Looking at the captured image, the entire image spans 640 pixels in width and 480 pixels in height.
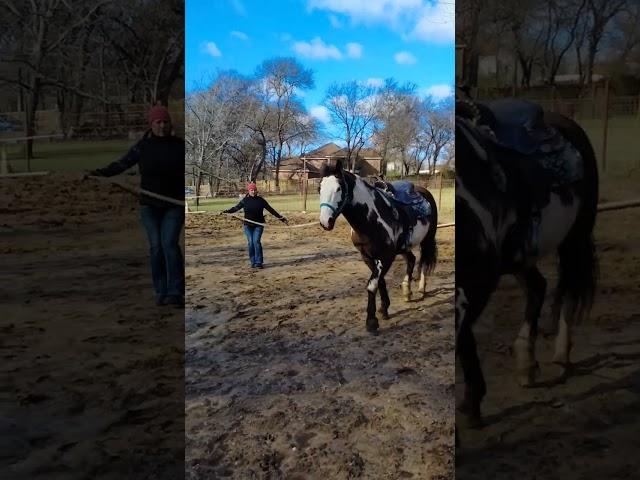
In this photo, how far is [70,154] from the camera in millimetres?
2785

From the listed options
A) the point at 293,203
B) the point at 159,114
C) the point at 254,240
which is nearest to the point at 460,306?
the point at 293,203

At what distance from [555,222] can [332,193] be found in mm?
1024

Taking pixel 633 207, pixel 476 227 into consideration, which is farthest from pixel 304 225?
pixel 633 207

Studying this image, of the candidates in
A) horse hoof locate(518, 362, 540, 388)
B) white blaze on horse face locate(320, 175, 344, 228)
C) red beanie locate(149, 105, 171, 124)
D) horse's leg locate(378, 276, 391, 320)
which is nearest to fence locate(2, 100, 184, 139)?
red beanie locate(149, 105, 171, 124)

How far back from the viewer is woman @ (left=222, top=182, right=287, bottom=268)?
107 inches

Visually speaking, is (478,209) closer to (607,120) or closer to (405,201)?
(405,201)

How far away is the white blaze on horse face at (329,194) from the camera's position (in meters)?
2.63

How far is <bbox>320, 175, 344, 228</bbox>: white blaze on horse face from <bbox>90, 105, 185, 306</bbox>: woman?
67 cm

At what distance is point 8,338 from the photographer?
2771 millimetres

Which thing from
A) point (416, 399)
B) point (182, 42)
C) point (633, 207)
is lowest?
point (416, 399)

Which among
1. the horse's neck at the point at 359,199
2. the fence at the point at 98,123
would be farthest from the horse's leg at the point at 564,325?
the fence at the point at 98,123

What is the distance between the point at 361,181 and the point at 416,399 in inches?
39.9

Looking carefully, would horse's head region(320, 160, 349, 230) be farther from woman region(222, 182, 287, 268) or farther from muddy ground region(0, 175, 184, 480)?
muddy ground region(0, 175, 184, 480)

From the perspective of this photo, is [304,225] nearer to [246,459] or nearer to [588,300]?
[246,459]
